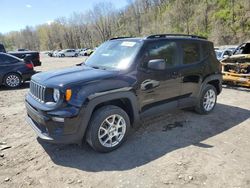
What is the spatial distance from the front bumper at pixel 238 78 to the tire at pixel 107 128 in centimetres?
557

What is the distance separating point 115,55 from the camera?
4691 millimetres

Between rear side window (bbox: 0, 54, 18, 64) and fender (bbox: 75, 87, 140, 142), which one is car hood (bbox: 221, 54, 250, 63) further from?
rear side window (bbox: 0, 54, 18, 64)

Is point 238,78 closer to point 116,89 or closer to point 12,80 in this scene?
point 116,89

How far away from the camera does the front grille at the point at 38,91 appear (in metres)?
3.89

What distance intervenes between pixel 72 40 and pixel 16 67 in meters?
88.1

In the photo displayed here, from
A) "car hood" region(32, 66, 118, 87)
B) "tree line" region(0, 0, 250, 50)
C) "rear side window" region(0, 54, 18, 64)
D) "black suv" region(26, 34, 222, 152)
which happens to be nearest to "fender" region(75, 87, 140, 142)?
"black suv" region(26, 34, 222, 152)

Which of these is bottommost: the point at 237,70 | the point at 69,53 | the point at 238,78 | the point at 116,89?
the point at 238,78

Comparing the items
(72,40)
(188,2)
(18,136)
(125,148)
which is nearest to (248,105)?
(125,148)

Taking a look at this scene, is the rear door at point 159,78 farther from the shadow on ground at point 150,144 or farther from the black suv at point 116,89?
the shadow on ground at point 150,144

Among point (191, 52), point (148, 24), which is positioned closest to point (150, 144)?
point (191, 52)

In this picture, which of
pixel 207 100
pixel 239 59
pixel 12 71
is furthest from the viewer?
pixel 12 71

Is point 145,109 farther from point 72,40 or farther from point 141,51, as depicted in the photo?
point 72,40

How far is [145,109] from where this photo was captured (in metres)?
4.53

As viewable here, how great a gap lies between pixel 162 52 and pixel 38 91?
7.70 ft
